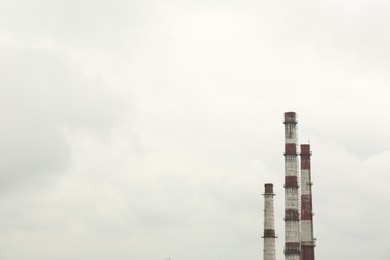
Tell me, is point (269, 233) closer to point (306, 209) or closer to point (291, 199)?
point (291, 199)

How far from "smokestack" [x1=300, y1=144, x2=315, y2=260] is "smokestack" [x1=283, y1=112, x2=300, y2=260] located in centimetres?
208

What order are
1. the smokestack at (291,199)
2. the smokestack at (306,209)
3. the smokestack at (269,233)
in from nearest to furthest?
the smokestack at (269,233), the smokestack at (291,199), the smokestack at (306,209)

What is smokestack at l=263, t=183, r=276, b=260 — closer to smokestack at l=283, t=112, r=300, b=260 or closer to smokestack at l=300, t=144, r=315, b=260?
smokestack at l=283, t=112, r=300, b=260

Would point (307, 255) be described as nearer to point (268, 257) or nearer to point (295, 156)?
point (268, 257)

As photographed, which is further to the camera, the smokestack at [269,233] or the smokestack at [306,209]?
the smokestack at [306,209]

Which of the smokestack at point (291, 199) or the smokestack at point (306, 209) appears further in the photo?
the smokestack at point (306, 209)

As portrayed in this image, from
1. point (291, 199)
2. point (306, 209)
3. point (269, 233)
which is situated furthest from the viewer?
point (306, 209)

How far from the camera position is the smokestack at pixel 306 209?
194 feet

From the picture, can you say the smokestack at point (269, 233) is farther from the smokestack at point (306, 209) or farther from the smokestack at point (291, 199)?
the smokestack at point (306, 209)

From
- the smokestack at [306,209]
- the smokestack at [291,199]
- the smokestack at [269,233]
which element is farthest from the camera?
the smokestack at [306,209]

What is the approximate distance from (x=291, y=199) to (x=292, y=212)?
44.9 inches

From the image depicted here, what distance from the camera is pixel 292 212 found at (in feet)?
189

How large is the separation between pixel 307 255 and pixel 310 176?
23.6 ft

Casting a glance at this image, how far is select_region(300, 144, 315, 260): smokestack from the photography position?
194 feet
